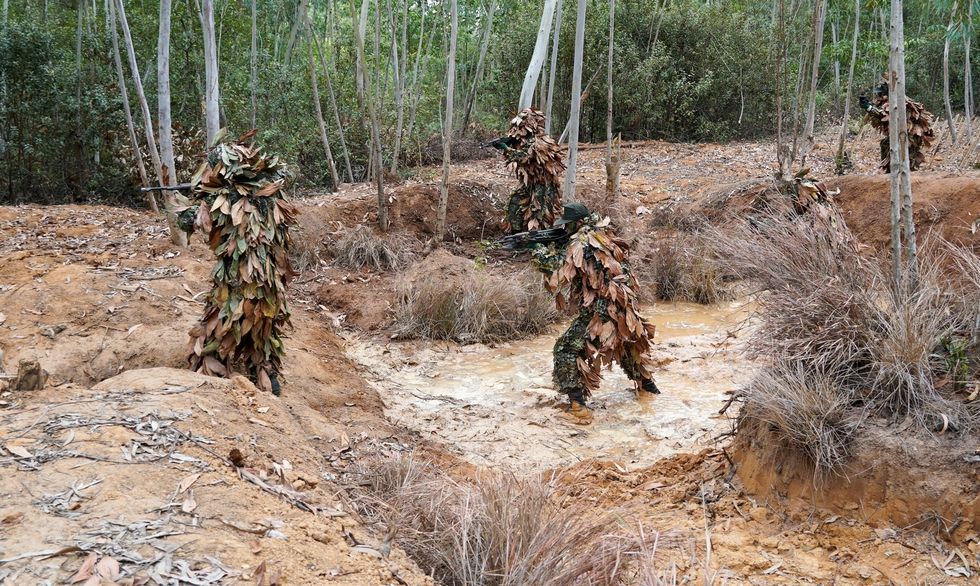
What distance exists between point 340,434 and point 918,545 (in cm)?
314

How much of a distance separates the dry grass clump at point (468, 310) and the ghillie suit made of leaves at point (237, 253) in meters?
2.60

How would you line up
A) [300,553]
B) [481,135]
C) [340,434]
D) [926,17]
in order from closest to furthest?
[300,553]
[340,434]
[481,135]
[926,17]

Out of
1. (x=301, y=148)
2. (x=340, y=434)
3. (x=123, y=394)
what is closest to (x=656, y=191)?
(x=301, y=148)

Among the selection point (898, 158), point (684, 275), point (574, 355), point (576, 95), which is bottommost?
point (574, 355)

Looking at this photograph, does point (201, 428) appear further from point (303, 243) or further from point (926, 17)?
point (926, 17)

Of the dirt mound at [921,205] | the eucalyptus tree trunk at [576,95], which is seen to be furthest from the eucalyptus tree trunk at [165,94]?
the dirt mound at [921,205]

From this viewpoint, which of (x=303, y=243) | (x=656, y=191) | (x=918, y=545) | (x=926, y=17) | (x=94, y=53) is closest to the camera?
(x=918, y=545)

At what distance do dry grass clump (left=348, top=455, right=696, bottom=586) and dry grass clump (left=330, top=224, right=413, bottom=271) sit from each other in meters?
5.91

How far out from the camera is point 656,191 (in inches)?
466

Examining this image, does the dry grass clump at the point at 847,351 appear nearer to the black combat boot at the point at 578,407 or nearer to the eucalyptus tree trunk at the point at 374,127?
the black combat boot at the point at 578,407

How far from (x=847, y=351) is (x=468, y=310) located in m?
4.35

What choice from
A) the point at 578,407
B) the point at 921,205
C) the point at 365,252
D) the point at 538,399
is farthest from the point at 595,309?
the point at 921,205

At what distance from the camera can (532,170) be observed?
947 cm

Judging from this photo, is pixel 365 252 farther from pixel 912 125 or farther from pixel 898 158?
pixel 912 125
